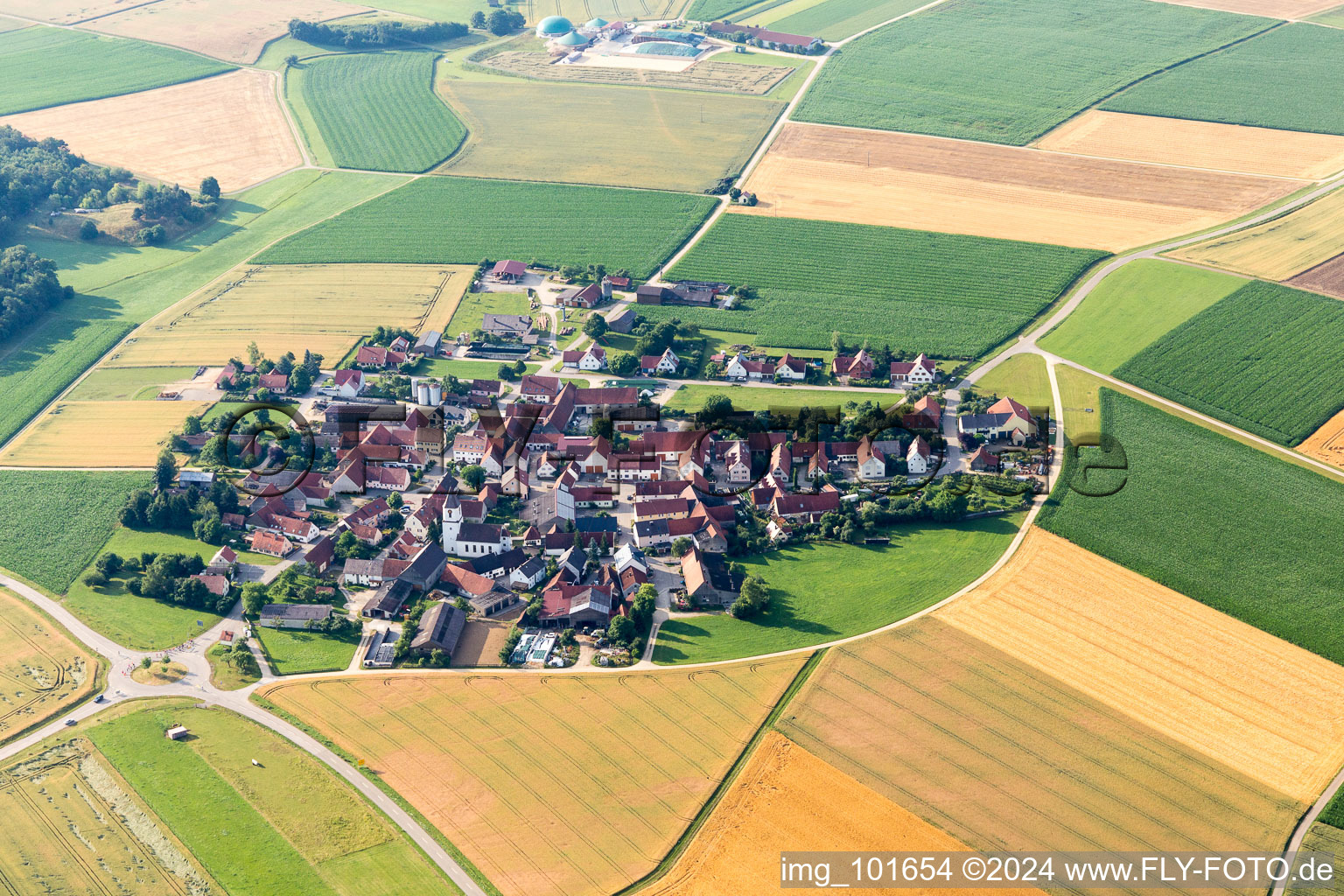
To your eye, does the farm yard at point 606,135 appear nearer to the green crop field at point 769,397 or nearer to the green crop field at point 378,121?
the green crop field at point 378,121

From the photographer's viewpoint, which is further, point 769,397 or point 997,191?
point 997,191

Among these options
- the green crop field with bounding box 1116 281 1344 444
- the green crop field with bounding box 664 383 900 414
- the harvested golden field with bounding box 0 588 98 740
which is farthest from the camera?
the green crop field with bounding box 664 383 900 414

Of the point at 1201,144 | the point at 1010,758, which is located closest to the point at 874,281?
the point at 1201,144

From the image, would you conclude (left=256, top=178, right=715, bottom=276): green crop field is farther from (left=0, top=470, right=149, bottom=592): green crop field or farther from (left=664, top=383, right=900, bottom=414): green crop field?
(left=0, top=470, right=149, bottom=592): green crop field

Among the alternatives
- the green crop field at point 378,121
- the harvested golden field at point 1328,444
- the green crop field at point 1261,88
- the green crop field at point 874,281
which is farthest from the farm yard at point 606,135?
the harvested golden field at point 1328,444

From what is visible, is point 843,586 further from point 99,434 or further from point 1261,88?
point 1261,88

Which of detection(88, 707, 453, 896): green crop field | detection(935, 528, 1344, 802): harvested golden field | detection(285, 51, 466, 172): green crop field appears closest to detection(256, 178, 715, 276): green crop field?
detection(285, 51, 466, 172): green crop field
